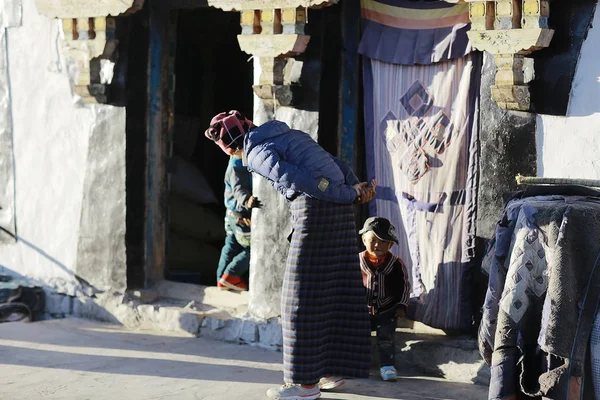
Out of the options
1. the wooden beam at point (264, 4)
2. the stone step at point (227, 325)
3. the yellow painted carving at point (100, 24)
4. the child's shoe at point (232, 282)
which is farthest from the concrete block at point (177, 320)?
the wooden beam at point (264, 4)

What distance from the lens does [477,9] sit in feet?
20.6

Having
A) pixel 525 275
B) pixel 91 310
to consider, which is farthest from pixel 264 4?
pixel 525 275

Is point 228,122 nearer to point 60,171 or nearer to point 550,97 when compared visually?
point 550,97

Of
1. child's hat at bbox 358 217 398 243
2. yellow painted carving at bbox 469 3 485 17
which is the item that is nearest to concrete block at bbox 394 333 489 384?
child's hat at bbox 358 217 398 243

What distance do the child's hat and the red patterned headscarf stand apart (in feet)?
3.13

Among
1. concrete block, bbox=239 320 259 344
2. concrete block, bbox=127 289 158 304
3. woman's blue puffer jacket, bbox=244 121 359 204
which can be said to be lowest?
concrete block, bbox=239 320 259 344

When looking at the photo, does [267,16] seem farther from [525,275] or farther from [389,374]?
[525,275]

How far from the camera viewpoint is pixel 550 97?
6262mm

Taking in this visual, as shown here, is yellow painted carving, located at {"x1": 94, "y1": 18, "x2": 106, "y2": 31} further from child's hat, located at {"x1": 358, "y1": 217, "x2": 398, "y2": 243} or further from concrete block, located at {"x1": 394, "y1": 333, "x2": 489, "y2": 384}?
concrete block, located at {"x1": 394, "y1": 333, "x2": 489, "y2": 384}

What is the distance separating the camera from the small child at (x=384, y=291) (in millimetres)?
6715

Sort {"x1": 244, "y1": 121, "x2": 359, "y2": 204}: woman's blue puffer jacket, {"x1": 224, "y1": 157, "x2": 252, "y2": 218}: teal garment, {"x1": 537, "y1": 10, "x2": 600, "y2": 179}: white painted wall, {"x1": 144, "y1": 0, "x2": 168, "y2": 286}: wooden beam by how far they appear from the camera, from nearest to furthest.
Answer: {"x1": 244, "y1": 121, "x2": 359, "y2": 204}: woman's blue puffer jacket
{"x1": 537, "y1": 10, "x2": 600, "y2": 179}: white painted wall
{"x1": 224, "y1": 157, "x2": 252, "y2": 218}: teal garment
{"x1": 144, "y1": 0, "x2": 168, "y2": 286}: wooden beam

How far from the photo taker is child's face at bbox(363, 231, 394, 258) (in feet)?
21.9

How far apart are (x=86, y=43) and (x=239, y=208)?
164cm

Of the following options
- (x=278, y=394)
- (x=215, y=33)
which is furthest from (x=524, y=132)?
(x=215, y=33)
